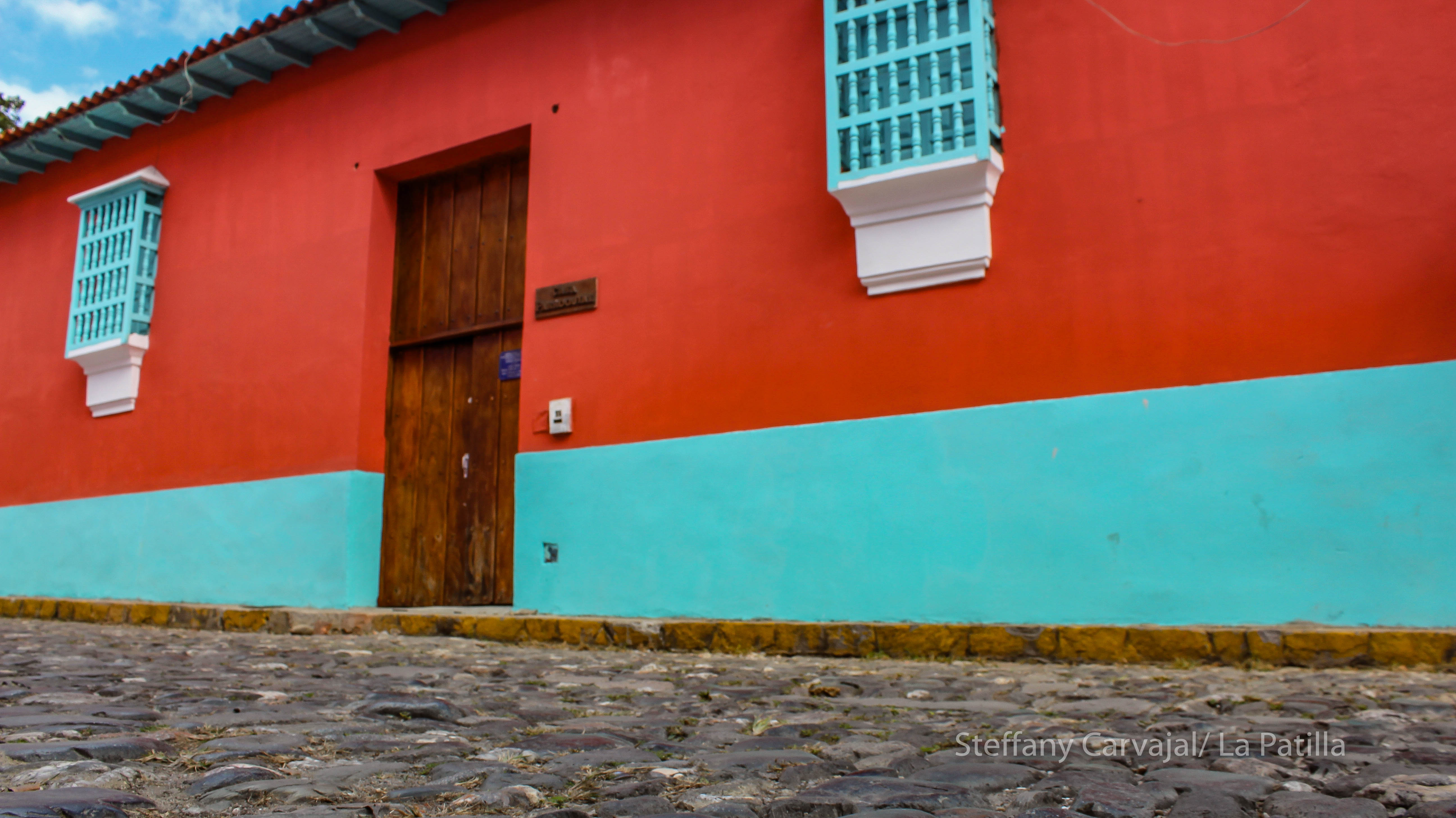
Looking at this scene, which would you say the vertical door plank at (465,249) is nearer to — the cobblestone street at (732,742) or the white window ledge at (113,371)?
the white window ledge at (113,371)

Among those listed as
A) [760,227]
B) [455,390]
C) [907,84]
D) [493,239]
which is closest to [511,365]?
[455,390]

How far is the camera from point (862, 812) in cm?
150

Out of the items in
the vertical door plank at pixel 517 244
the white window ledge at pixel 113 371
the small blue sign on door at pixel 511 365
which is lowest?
the small blue sign on door at pixel 511 365

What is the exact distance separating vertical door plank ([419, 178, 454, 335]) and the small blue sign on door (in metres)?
0.65

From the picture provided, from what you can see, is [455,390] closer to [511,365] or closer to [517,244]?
[511,365]

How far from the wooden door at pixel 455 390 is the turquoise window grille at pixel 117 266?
2417mm

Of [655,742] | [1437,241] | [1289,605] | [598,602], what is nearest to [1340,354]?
[1437,241]

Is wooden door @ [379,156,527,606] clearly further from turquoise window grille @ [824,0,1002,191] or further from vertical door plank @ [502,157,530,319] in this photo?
turquoise window grille @ [824,0,1002,191]

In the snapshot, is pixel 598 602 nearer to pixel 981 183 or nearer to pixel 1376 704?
pixel 981 183

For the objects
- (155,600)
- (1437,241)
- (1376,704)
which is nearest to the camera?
(1376,704)

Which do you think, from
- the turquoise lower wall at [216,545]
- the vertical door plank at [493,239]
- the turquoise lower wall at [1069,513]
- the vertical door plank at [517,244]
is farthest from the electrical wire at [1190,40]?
the turquoise lower wall at [216,545]

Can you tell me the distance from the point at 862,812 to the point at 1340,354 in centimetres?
315

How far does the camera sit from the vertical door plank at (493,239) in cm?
622

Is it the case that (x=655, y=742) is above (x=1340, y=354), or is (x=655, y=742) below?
below
